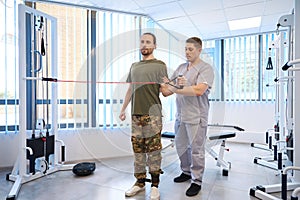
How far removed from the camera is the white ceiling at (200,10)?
2943 millimetres

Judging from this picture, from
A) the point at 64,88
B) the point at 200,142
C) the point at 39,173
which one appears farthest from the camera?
the point at 64,88

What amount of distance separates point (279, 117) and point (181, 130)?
5.45 ft

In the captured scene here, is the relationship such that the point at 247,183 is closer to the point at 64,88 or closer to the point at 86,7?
the point at 64,88

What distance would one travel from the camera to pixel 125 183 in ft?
7.34

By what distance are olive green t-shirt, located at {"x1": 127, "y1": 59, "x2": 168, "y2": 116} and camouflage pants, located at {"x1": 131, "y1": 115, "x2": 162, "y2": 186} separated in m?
0.06

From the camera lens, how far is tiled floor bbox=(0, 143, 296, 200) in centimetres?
195

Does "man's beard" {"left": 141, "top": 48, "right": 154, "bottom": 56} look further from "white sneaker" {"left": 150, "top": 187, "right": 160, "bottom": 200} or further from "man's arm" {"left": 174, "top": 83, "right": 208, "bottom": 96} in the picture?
"white sneaker" {"left": 150, "top": 187, "right": 160, "bottom": 200}

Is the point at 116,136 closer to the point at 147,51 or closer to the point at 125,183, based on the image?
the point at 125,183

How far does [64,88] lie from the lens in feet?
9.65

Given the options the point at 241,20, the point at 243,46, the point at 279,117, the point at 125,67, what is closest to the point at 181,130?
the point at 125,67

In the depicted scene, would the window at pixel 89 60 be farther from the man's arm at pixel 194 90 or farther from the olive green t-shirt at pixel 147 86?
the man's arm at pixel 194 90

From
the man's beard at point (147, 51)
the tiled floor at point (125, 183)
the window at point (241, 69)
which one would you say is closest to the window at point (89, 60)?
the man's beard at point (147, 51)

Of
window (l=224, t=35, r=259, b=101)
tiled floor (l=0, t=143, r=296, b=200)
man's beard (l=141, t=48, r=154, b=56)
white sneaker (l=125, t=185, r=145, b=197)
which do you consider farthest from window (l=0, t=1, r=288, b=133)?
window (l=224, t=35, r=259, b=101)

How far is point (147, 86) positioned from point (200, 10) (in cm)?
193
